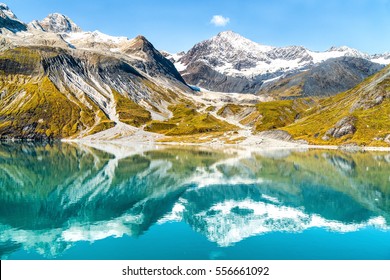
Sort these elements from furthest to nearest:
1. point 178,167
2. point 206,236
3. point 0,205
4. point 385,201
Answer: point 178,167, point 385,201, point 0,205, point 206,236

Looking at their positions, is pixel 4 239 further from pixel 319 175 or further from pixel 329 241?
pixel 319 175

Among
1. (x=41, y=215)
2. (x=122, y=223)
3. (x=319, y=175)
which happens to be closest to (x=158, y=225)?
(x=122, y=223)

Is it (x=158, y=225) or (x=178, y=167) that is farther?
(x=178, y=167)

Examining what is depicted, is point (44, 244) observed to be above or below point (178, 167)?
below

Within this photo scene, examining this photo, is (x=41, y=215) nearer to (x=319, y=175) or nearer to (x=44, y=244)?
(x=44, y=244)
